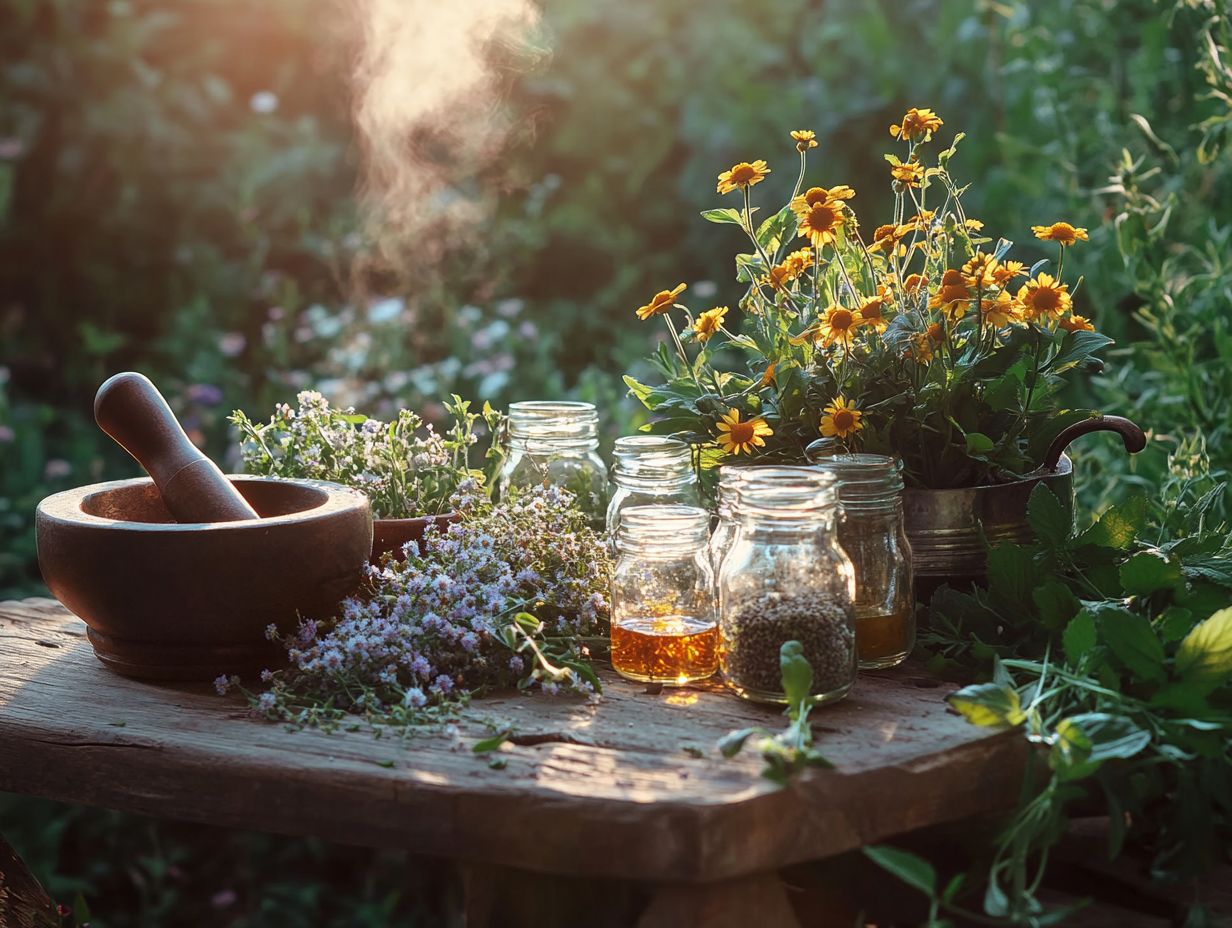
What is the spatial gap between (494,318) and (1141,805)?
288 centimetres

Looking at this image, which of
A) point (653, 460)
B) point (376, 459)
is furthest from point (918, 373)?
point (376, 459)

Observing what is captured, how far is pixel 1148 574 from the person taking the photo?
140 cm

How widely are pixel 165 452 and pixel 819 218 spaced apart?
0.77 metres

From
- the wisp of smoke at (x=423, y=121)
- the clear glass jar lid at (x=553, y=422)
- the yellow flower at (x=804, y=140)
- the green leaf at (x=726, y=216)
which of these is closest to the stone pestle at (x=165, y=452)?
the clear glass jar lid at (x=553, y=422)

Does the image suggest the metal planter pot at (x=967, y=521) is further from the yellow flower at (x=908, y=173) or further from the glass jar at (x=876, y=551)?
the yellow flower at (x=908, y=173)

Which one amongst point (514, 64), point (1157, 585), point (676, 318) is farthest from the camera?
point (676, 318)

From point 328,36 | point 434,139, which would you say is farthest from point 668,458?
point 328,36

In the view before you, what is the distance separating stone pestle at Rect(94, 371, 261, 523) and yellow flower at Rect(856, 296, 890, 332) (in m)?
0.70

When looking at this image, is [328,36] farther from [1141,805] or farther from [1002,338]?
[1141,805]

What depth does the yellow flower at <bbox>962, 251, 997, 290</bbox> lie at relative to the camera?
1459 millimetres

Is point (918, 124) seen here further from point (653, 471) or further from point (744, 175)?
point (653, 471)

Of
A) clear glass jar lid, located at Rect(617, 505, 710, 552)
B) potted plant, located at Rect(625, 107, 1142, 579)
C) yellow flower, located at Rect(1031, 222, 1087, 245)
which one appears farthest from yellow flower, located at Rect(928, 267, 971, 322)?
clear glass jar lid, located at Rect(617, 505, 710, 552)

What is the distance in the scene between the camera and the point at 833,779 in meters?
1.19

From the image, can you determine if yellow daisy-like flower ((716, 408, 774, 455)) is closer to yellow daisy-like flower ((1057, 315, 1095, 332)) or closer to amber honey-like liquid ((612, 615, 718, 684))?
amber honey-like liquid ((612, 615, 718, 684))
